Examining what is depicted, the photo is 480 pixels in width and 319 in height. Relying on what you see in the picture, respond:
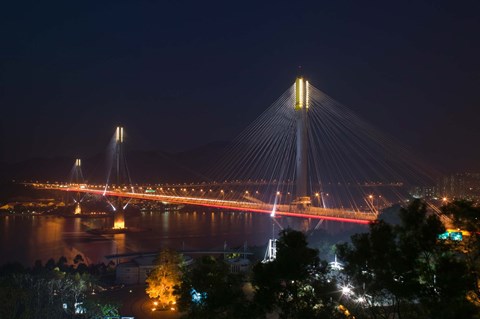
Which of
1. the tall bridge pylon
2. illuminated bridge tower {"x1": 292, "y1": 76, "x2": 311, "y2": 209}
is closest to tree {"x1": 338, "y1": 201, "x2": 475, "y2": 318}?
illuminated bridge tower {"x1": 292, "y1": 76, "x2": 311, "y2": 209}

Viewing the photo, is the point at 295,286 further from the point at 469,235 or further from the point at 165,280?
the point at 165,280

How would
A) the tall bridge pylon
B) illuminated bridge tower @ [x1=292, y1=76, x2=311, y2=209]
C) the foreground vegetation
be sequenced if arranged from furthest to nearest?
the tall bridge pylon → illuminated bridge tower @ [x1=292, y1=76, x2=311, y2=209] → the foreground vegetation

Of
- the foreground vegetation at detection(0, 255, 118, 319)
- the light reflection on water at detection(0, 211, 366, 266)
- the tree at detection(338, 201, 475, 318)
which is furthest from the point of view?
the light reflection on water at detection(0, 211, 366, 266)

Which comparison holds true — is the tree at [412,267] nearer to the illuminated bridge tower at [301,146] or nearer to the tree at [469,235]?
the tree at [469,235]

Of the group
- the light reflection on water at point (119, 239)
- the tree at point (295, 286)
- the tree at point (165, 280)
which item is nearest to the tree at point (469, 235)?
Answer: the tree at point (295, 286)

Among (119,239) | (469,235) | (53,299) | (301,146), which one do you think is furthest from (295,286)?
(119,239)

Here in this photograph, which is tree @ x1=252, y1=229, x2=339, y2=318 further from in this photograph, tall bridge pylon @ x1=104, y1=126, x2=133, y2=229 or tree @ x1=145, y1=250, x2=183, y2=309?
tall bridge pylon @ x1=104, y1=126, x2=133, y2=229

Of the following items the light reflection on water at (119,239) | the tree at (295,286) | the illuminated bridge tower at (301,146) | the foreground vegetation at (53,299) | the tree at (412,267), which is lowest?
the light reflection on water at (119,239)
